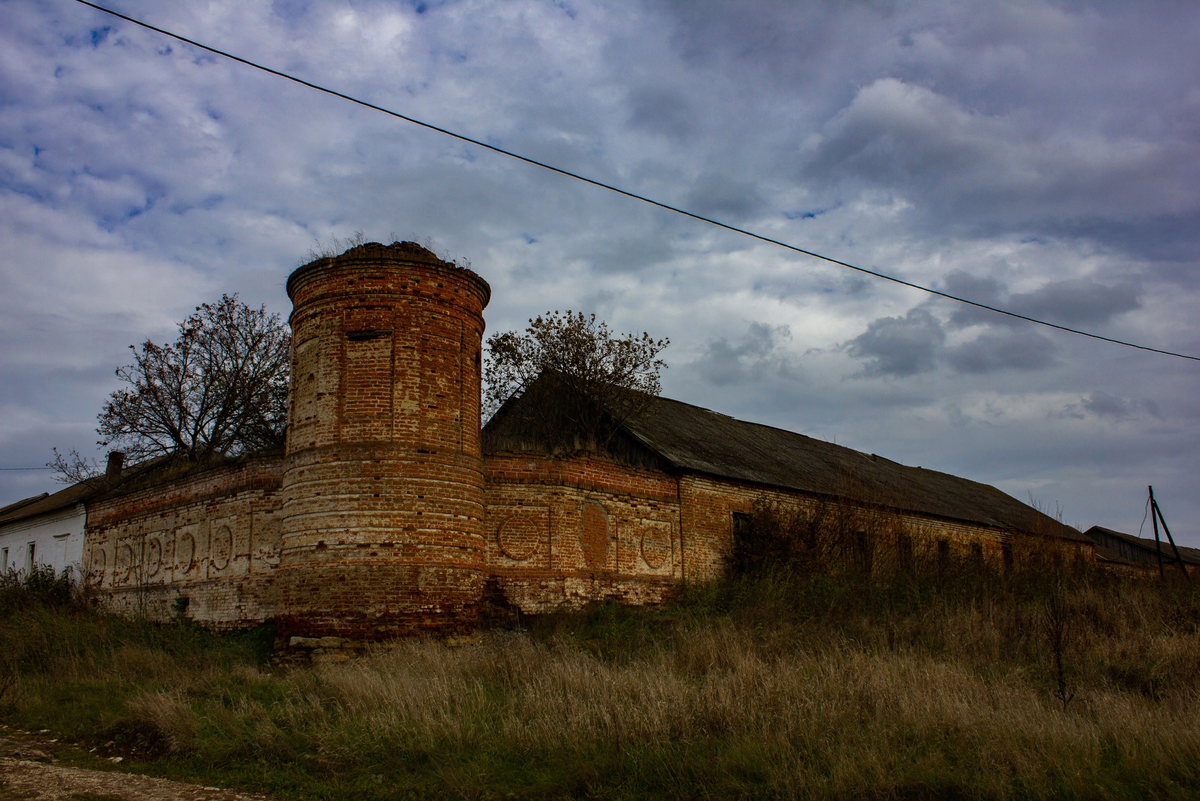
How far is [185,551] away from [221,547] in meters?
1.52

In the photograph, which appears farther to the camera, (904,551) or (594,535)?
(904,551)

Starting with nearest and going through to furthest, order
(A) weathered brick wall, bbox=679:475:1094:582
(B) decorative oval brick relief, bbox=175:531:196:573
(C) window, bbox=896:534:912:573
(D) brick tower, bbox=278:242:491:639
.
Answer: (D) brick tower, bbox=278:242:491:639 → (B) decorative oval brick relief, bbox=175:531:196:573 → (A) weathered brick wall, bbox=679:475:1094:582 → (C) window, bbox=896:534:912:573

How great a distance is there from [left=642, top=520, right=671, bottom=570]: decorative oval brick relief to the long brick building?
4cm

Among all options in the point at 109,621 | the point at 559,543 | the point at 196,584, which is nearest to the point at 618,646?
the point at 559,543

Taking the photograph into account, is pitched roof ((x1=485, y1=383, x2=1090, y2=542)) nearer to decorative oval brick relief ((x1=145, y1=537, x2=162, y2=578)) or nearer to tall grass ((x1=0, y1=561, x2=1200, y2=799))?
tall grass ((x1=0, y1=561, x2=1200, y2=799))

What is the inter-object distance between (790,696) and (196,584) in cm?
1258

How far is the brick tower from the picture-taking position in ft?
39.9

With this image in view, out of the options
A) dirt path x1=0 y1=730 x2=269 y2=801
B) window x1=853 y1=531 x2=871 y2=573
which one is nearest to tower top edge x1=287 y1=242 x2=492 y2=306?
dirt path x1=0 y1=730 x2=269 y2=801

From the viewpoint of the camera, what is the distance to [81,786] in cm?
696

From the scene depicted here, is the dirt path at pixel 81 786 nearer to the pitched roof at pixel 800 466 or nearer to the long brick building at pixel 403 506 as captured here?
the long brick building at pixel 403 506

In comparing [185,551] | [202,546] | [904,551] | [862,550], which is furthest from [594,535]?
[904,551]

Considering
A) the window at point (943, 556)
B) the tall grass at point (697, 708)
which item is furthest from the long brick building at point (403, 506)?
the tall grass at point (697, 708)

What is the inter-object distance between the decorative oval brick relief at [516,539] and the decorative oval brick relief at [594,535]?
1160 mm

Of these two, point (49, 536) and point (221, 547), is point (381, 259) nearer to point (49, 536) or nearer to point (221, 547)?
point (221, 547)
